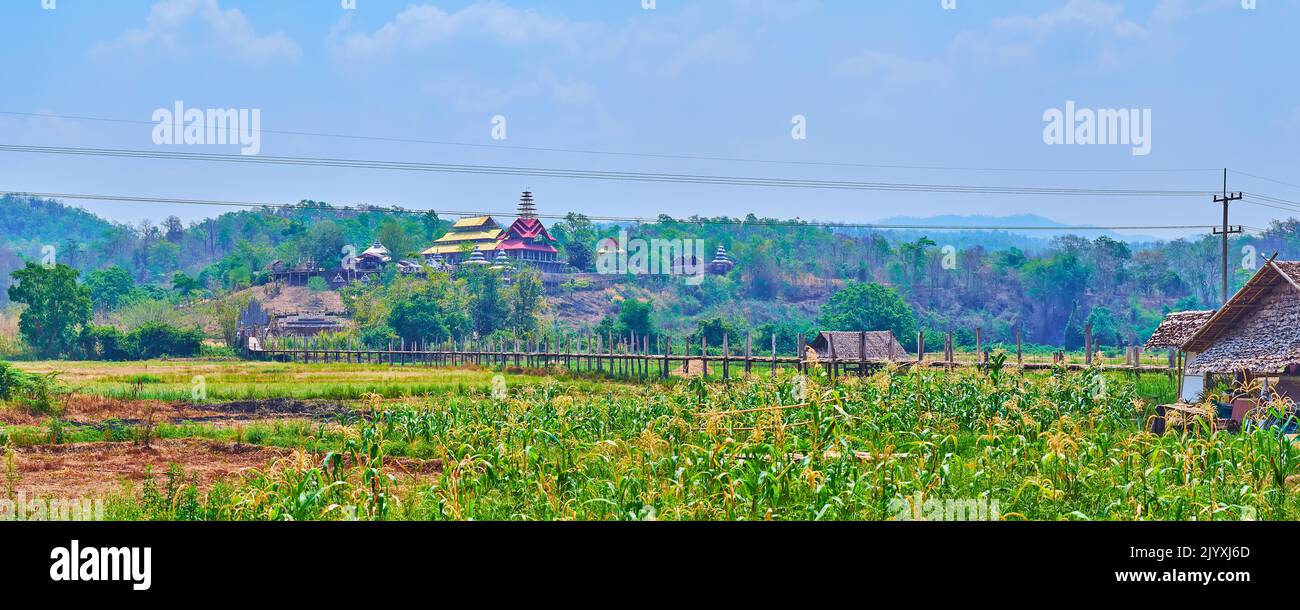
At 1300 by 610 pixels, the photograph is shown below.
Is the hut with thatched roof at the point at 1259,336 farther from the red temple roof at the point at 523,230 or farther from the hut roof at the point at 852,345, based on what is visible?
the red temple roof at the point at 523,230

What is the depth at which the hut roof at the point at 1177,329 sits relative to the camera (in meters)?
20.3

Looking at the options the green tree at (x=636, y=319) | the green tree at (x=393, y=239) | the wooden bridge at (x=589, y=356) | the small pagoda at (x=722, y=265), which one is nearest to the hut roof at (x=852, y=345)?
the wooden bridge at (x=589, y=356)

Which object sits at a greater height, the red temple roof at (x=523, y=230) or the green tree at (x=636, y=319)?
the red temple roof at (x=523, y=230)

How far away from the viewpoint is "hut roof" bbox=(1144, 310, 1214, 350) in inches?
798

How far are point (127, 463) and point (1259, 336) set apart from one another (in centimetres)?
1860

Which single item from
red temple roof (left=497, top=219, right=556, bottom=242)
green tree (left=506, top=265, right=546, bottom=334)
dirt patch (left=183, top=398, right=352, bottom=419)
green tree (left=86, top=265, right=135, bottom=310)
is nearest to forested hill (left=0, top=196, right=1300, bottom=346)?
green tree (left=86, top=265, right=135, bottom=310)

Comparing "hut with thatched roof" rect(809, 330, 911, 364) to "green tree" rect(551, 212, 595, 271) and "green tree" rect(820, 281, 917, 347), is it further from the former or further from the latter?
"green tree" rect(551, 212, 595, 271)

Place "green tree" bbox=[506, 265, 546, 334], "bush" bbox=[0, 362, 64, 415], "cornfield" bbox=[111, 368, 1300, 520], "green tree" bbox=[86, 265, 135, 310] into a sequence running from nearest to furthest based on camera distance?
"cornfield" bbox=[111, 368, 1300, 520] → "bush" bbox=[0, 362, 64, 415] → "green tree" bbox=[506, 265, 546, 334] → "green tree" bbox=[86, 265, 135, 310]

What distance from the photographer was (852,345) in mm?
34312

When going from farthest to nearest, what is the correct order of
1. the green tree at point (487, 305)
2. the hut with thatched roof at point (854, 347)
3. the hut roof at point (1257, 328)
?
the green tree at point (487, 305), the hut with thatched roof at point (854, 347), the hut roof at point (1257, 328)

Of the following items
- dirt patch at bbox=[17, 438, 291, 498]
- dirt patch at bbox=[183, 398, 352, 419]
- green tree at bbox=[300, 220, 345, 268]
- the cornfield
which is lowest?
dirt patch at bbox=[183, 398, 352, 419]

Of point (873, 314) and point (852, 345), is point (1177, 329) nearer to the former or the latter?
point (852, 345)

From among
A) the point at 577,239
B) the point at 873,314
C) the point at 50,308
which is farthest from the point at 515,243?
the point at 50,308

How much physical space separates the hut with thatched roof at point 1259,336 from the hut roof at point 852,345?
14013mm
